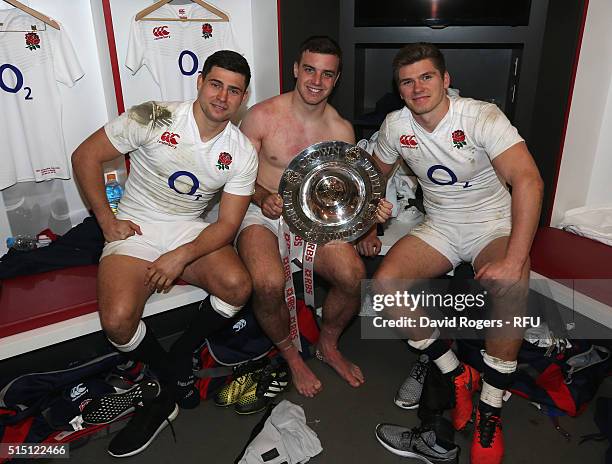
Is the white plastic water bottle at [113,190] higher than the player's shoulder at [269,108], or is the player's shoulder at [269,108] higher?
the player's shoulder at [269,108]

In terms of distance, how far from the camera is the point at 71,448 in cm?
203

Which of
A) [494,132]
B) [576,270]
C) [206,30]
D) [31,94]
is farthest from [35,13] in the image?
[576,270]

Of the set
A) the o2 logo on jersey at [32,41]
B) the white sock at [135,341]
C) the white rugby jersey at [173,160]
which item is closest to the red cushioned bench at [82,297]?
the white sock at [135,341]

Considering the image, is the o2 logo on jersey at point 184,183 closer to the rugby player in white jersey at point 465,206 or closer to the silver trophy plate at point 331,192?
the silver trophy plate at point 331,192

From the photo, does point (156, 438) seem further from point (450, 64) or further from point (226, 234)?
point (450, 64)

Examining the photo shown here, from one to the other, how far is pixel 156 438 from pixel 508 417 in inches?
60.5

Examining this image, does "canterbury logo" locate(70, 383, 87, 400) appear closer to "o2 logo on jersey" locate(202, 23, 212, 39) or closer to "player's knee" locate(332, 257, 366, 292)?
"player's knee" locate(332, 257, 366, 292)

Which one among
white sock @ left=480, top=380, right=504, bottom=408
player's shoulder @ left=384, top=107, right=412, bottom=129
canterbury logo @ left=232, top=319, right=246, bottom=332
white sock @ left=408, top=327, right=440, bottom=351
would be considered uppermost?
player's shoulder @ left=384, top=107, right=412, bottom=129

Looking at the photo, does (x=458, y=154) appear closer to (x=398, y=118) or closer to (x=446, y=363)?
(x=398, y=118)

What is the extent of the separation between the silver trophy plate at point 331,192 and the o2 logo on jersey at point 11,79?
1.59 m

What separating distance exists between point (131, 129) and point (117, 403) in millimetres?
1175

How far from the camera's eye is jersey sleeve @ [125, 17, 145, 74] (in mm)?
2891

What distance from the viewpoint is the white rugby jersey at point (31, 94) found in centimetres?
259

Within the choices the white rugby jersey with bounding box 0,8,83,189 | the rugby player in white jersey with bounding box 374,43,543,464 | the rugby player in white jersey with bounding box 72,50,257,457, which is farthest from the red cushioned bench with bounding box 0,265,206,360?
the rugby player in white jersey with bounding box 374,43,543,464
